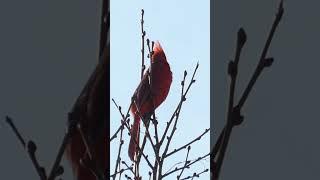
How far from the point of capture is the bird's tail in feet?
1.60

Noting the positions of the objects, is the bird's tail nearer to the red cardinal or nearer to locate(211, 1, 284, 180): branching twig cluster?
the red cardinal

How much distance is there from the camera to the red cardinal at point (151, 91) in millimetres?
486

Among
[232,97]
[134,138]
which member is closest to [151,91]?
[134,138]

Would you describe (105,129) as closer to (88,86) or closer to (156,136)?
(88,86)

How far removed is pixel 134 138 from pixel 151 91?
0.05 meters

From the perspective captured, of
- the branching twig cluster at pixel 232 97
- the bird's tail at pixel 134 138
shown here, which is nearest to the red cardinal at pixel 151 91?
the bird's tail at pixel 134 138

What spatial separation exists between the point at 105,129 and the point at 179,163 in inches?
6.5

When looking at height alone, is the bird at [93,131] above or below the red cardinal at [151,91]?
below

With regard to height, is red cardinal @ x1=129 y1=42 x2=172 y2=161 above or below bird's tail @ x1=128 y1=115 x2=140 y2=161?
above

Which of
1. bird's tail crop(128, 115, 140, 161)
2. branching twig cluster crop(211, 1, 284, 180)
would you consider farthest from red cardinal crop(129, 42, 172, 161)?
branching twig cluster crop(211, 1, 284, 180)

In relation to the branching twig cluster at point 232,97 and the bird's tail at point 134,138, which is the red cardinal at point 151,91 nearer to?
the bird's tail at point 134,138

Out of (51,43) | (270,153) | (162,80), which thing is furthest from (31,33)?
(270,153)

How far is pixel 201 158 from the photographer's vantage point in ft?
1.51

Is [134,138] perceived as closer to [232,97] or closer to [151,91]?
[151,91]
